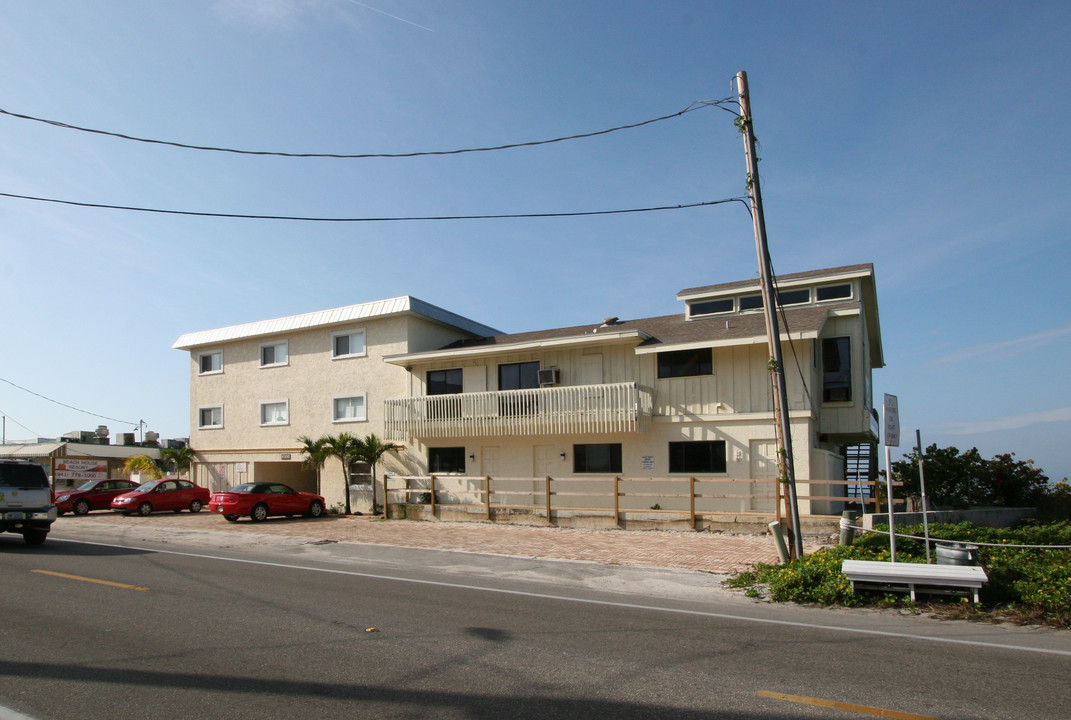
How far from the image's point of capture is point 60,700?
5.26 m

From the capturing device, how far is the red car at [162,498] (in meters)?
26.6

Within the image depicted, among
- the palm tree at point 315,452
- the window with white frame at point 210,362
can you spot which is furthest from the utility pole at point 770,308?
the window with white frame at point 210,362

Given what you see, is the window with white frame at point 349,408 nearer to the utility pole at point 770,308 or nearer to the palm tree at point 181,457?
the palm tree at point 181,457

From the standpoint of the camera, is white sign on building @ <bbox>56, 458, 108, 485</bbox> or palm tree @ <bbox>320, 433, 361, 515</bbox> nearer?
palm tree @ <bbox>320, 433, 361, 515</bbox>

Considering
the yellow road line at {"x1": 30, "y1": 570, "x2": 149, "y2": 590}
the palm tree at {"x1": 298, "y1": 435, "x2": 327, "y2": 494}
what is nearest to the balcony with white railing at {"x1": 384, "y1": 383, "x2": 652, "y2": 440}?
the palm tree at {"x1": 298, "y1": 435, "x2": 327, "y2": 494}

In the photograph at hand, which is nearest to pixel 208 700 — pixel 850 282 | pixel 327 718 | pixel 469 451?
pixel 327 718

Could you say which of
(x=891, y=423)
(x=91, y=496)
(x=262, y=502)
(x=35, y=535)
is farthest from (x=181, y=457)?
(x=891, y=423)

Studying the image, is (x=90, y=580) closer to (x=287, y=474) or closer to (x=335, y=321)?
(x=335, y=321)

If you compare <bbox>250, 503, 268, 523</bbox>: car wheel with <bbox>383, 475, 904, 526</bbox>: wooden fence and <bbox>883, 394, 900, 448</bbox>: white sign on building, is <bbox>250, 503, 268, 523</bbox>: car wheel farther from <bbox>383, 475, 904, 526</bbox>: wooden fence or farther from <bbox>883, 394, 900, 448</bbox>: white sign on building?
<bbox>883, 394, 900, 448</bbox>: white sign on building

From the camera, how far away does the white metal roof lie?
26.2 metres

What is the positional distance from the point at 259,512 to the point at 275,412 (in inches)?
270

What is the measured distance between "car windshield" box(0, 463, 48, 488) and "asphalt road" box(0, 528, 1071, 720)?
494cm

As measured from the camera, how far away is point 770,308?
12.6 metres

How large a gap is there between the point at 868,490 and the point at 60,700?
1778 centimetres
